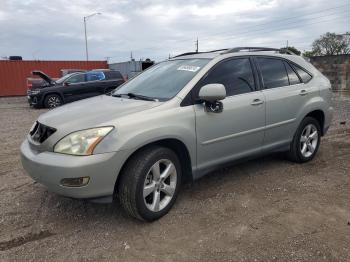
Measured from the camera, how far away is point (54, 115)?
3836 mm

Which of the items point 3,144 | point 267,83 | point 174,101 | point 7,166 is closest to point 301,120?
point 267,83

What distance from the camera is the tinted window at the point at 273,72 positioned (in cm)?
483

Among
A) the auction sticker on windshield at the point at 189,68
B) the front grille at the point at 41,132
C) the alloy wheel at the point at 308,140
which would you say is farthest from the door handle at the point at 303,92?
the front grille at the point at 41,132

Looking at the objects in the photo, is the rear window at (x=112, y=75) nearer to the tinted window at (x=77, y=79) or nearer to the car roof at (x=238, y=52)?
the tinted window at (x=77, y=79)

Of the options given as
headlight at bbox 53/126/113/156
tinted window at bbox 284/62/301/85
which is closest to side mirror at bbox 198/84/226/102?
headlight at bbox 53/126/113/156

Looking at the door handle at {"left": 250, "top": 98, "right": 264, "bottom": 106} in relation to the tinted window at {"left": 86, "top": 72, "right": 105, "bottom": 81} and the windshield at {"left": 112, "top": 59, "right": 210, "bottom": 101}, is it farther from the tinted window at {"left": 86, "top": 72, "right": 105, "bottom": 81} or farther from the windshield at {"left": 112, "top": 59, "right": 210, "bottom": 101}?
the tinted window at {"left": 86, "top": 72, "right": 105, "bottom": 81}

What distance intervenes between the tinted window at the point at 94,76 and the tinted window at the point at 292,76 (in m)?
12.1

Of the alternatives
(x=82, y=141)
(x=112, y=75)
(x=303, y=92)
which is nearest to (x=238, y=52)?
(x=303, y=92)

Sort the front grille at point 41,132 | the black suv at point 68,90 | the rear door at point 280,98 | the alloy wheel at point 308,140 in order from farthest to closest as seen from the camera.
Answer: the black suv at point 68,90, the alloy wheel at point 308,140, the rear door at point 280,98, the front grille at point 41,132

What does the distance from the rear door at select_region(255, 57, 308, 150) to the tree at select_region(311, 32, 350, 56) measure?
144 ft

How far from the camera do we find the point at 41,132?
3.65 meters

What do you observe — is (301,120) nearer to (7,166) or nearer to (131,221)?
(131,221)

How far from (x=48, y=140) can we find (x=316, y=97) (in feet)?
12.7

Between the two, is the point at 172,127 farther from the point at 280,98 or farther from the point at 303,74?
the point at 303,74
